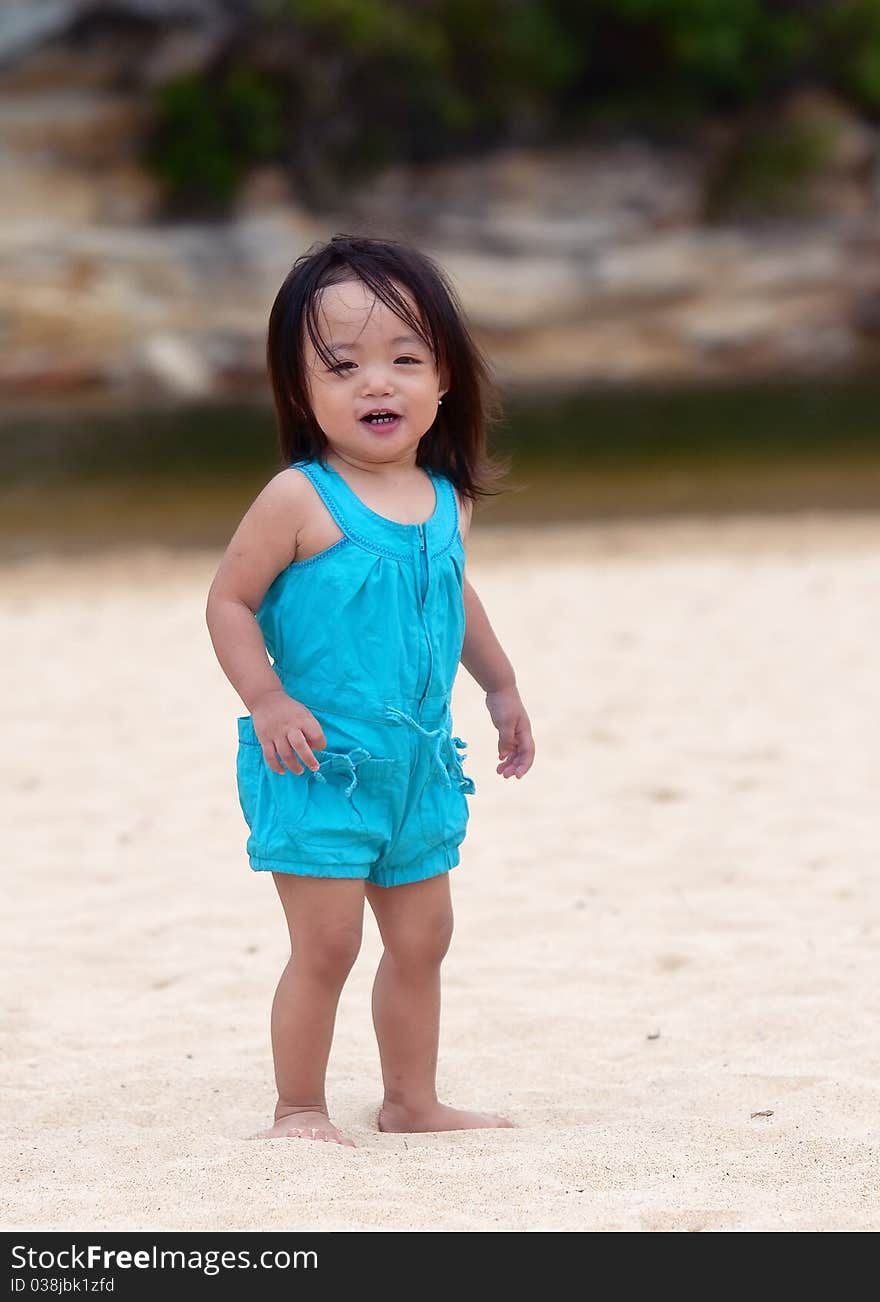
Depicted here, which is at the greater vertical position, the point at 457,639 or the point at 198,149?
the point at 198,149

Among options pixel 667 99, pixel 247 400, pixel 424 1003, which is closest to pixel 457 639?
pixel 424 1003

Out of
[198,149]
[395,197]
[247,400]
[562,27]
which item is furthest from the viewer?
[562,27]

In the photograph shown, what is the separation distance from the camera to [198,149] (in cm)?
2092

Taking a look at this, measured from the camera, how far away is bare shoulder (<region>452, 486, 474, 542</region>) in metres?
2.43

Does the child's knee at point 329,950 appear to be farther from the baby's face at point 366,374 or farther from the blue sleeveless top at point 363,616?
the baby's face at point 366,374

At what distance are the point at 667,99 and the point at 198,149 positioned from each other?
24.0 ft

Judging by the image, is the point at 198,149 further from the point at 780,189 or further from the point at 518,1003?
the point at 518,1003

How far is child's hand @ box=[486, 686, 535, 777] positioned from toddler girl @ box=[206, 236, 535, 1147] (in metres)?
0.15

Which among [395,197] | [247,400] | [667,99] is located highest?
[667,99]

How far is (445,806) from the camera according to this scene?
7.64ft

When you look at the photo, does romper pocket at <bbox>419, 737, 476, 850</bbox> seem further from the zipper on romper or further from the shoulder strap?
the shoulder strap

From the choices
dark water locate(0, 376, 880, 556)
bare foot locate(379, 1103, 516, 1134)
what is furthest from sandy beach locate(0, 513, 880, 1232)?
dark water locate(0, 376, 880, 556)

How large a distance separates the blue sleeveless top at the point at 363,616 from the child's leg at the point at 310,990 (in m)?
0.26

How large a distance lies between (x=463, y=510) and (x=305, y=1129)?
3.16ft
